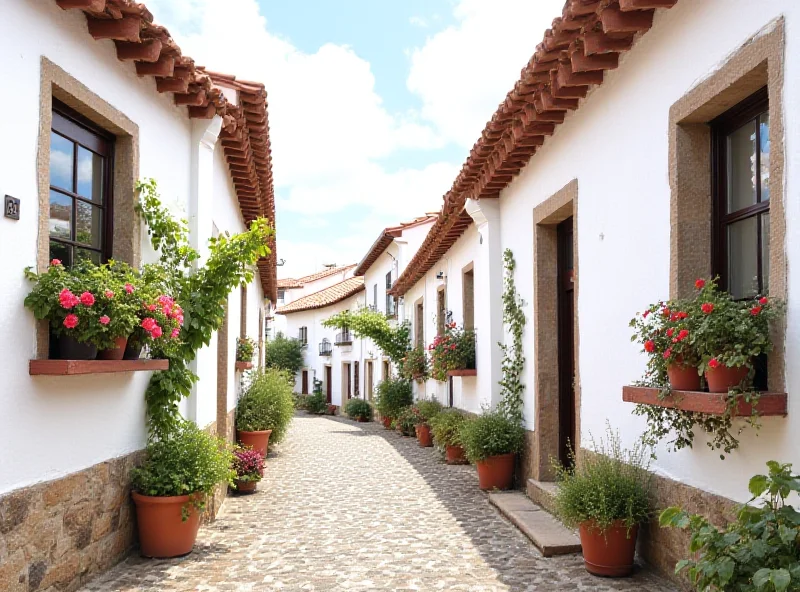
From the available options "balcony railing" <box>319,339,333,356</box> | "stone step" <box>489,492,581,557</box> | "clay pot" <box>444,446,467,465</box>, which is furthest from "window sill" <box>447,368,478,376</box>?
"balcony railing" <box>319,339,333,356</box>

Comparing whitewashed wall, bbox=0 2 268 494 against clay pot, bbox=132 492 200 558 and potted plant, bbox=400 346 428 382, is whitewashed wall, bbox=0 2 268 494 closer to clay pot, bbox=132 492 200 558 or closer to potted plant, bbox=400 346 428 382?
clay pot, bbox=132 492 200 558

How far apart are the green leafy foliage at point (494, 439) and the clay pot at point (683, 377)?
4.35m

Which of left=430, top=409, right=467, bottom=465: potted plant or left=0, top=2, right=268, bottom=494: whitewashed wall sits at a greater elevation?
left=0, top=2, right=268, bottom=494: whitewashed wall

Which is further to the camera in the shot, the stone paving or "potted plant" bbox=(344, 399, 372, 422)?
"potted plant" bbox=(344, 399, 372, 422)

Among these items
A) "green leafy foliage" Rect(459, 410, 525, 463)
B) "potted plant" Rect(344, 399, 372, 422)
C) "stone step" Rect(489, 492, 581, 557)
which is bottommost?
"potted plant" Rect(344, 399, 372, 422)

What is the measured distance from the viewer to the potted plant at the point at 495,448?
26.9ft

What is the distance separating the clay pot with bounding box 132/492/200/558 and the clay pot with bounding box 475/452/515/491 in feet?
12.1

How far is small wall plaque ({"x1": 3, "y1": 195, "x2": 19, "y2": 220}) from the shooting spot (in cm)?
394

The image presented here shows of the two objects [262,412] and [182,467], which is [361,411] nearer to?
[262,412]

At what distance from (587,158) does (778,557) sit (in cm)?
386

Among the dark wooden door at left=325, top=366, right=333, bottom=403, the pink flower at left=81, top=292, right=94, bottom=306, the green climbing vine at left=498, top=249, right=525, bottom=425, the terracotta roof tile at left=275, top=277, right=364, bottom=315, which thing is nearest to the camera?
the pink flower at left=81, top=292, right=94, bottom=306

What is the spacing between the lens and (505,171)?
8367 mm

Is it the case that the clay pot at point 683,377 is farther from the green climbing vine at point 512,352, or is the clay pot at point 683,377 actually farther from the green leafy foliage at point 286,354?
the green leafy foliage at point 286,354

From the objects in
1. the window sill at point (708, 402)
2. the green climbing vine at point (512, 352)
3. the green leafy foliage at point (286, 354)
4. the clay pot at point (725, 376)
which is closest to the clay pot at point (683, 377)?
the window sill at point (708, 402)
